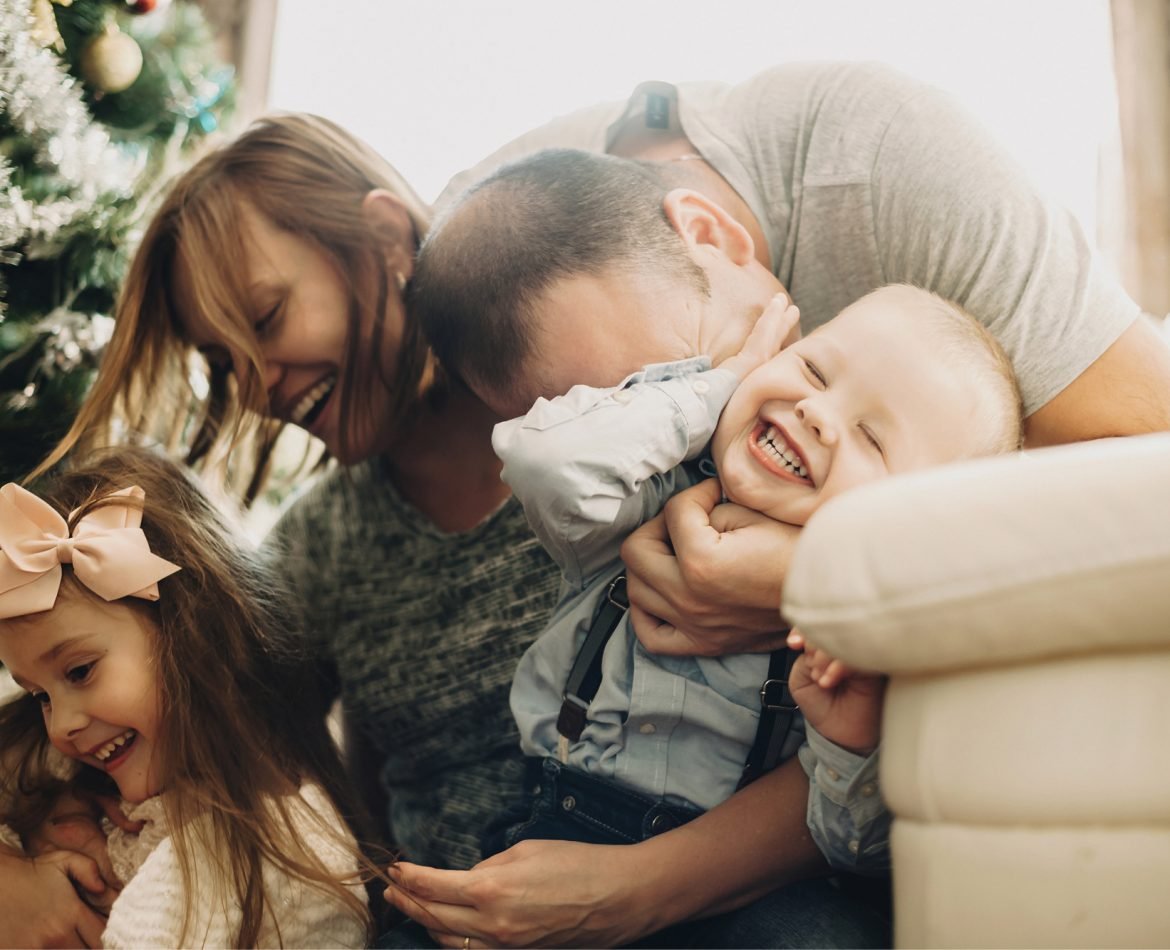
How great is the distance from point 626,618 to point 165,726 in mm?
500

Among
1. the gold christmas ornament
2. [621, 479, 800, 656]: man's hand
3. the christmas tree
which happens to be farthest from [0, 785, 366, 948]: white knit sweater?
the gold christmas ornament

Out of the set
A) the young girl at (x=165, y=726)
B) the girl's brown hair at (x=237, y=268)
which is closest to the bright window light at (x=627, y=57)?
the girl's brown hair at (x=237, y=268)

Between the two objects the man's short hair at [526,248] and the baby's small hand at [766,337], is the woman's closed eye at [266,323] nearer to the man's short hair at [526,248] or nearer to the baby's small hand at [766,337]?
the man's short hair at [526,248]

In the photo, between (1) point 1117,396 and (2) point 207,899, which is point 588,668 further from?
(1) point 1117,396

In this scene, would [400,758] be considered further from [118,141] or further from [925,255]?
[118,141]

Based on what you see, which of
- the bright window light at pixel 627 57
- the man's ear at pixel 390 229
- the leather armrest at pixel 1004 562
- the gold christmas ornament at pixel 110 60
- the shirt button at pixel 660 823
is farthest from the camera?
the bright window light at pixel 627 57

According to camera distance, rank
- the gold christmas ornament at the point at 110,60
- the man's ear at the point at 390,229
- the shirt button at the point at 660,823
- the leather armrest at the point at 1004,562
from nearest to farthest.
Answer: the leather armrest at the point at 1004,562
the shirt button at the point at 660,823
the man's ear at the point at 390,229
the gold christmas ornament at the point at 110,60

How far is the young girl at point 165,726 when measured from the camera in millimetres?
1044

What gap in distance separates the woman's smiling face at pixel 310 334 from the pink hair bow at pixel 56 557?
28 centimetres

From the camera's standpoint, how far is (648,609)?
3.23 ft

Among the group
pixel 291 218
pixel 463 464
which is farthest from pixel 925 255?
pixel 291 218

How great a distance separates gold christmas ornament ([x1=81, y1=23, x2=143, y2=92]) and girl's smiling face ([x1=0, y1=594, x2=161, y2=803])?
82 cm

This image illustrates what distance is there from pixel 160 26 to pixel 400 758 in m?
1.22

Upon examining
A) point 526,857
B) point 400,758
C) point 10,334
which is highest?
point 10,334
